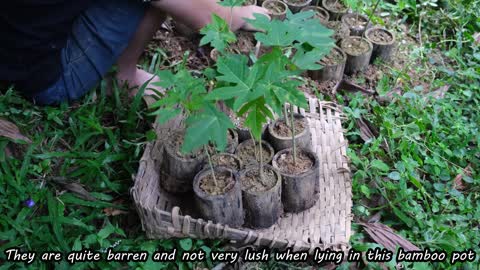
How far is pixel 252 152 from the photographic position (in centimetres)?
213

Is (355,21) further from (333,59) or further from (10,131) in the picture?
(10,131)

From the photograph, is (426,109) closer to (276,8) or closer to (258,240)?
(276,8)

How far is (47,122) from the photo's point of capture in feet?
7.66

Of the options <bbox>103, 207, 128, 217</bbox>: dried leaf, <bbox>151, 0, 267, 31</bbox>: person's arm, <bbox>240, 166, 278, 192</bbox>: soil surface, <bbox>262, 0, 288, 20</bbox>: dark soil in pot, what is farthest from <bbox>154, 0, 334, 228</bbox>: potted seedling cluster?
<bbox>262, 0, 288, 20</bbox>: dark soil in pot

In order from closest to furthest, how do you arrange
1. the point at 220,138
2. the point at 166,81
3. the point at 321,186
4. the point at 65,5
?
1. the point at 220,138
2. the point at 166,81
3. the point at 65,5
4. the point at 321,186

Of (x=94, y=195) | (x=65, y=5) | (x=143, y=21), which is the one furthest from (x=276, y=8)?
(x=94, y=195)

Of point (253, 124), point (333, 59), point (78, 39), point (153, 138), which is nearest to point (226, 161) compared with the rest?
point (153, 138)

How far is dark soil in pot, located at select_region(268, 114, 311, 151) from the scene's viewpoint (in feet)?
6.86

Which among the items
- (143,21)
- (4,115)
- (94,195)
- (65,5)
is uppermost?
(65,5)

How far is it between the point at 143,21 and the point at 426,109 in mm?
1384

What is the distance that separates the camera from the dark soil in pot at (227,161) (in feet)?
6.70

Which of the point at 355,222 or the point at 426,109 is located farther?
the point at 426,109

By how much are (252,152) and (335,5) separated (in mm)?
1247

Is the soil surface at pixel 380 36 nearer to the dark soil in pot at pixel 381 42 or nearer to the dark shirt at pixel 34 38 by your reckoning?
the dark soil in pot at pixel 381 42
